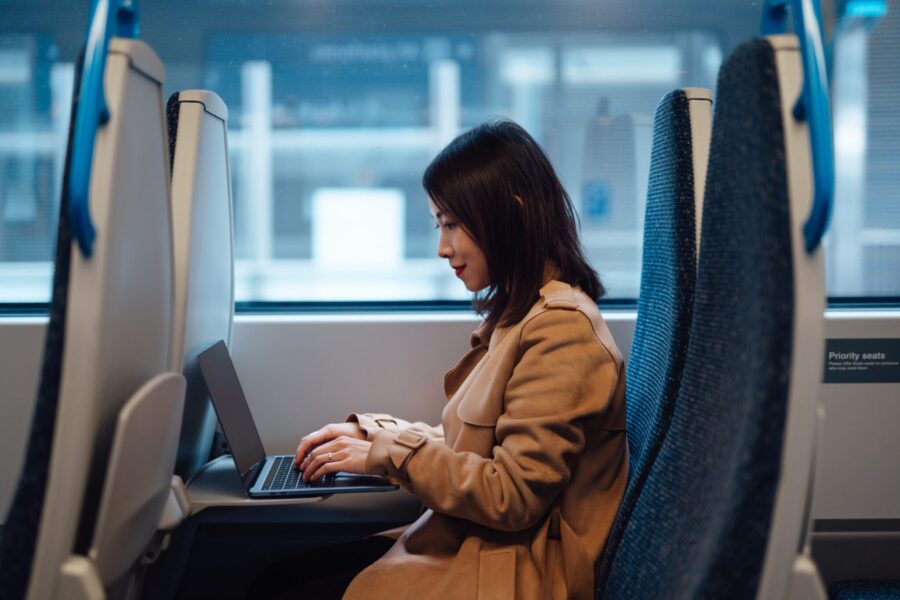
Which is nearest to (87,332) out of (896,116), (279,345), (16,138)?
(279,345)

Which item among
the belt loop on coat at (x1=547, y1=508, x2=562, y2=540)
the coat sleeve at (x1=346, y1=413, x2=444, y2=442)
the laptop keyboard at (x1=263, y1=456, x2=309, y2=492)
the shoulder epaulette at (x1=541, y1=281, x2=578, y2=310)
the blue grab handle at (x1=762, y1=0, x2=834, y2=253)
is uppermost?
the blue grab handle at (x1=762, y1=0, x2=834, y2=253)

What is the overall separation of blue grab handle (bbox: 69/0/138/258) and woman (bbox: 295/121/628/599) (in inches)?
26.4

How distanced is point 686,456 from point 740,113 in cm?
45

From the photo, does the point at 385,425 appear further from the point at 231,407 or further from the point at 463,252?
the point at 463,252

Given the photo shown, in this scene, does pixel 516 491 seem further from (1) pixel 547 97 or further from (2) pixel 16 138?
(2) pixel 16 138

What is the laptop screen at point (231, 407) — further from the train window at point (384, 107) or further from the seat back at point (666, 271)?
the seat back at point (666, 271)

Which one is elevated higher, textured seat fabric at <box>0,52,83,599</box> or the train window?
the train window

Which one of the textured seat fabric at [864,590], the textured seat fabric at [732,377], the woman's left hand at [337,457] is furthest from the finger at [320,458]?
the textured seat fabric at [864,590]

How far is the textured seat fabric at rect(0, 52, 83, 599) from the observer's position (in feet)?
3.09

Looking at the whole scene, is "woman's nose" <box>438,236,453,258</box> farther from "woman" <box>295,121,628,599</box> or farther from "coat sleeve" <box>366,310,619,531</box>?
"coat sleeve" <box>366,310,619,531</box>

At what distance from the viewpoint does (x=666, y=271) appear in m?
1.36

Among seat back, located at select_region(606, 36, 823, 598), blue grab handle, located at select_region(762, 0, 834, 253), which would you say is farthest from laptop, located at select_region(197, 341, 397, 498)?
blue grab handle, located at select_region(762, 0, 834, 253)

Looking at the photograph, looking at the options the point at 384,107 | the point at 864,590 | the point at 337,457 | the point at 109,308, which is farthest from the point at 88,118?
the point at 864,590

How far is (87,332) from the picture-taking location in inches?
37.6
